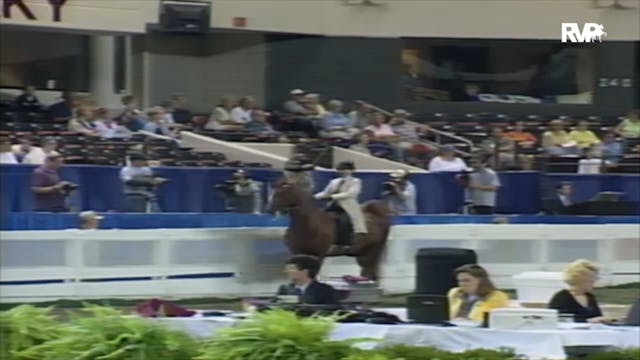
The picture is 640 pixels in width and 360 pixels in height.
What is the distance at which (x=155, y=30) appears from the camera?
25531 mm

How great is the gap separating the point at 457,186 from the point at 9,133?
6.37m

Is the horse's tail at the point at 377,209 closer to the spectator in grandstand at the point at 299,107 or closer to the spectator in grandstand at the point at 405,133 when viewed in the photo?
the spectator in grandstand at the point at 405,133

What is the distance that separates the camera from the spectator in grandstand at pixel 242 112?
22814 mm

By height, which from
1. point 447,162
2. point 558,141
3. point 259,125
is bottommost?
point 447,162

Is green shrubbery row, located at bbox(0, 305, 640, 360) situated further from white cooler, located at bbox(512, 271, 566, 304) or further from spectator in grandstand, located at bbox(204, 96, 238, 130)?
spectator in grandstand, located at bbox(204, 96, 238, 130)

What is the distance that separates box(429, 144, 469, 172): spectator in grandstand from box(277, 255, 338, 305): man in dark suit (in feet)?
27.4

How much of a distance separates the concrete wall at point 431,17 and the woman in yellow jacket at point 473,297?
3.82 metres

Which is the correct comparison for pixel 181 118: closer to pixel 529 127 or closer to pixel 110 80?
pixel 110 80

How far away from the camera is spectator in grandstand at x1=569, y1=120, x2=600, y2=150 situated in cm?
1922

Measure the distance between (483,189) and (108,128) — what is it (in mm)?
5632

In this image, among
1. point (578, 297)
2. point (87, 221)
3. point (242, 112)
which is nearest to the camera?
point (578, 297)

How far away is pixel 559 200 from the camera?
17.6 m


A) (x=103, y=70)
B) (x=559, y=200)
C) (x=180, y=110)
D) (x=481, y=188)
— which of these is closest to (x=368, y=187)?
(x=481, y=188)

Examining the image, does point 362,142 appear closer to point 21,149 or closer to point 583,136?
point 583,136
